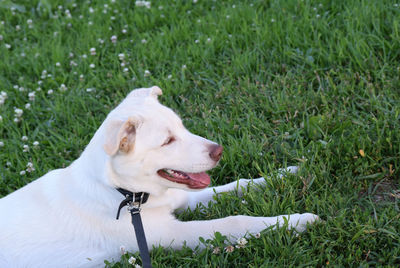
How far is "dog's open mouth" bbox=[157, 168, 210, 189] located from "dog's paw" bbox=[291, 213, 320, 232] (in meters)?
0.64

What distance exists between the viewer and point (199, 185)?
2992 millimetres

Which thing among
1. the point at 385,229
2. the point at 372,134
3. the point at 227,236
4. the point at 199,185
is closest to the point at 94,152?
the point at 199,185

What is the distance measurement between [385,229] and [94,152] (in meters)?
1.81

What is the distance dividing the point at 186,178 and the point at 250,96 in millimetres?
1643

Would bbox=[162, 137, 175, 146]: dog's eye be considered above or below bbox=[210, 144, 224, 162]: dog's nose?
above

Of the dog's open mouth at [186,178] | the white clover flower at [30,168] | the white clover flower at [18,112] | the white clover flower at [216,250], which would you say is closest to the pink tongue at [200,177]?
the dog's open mouth at [186,178]

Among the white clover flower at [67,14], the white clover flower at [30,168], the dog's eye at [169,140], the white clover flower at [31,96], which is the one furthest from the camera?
the white clover flower at [67,14]

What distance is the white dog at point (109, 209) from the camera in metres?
2.90

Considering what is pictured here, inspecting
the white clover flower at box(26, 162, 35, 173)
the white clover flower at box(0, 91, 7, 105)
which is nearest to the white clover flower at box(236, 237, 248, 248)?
the white clover flower at box(26, 162, 35, 173)

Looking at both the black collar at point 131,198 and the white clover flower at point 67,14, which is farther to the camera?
the white clover flower at point 67,14

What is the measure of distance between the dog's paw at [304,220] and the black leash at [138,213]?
0.95 meters

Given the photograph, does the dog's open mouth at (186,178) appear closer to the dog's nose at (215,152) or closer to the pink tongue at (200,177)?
the pink tongue at (200,177)

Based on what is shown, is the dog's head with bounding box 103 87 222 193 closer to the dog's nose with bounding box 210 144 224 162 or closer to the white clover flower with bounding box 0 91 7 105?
the dog's nose with bounding box 210 144 224 162

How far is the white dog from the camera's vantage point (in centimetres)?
290
